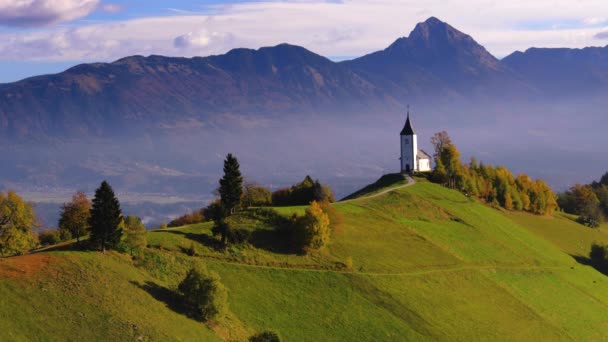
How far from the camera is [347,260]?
83500mm

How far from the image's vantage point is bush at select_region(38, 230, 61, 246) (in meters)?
94.9

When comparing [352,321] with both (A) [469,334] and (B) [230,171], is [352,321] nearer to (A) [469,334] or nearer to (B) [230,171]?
(A) [469,334]

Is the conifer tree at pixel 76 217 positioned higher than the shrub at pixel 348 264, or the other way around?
the conifer tree at pixel 76 217

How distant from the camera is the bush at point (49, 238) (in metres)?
94.9

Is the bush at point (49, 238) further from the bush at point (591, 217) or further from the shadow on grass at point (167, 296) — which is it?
the bush at point (591, 217)

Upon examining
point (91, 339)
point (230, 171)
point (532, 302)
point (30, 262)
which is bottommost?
point (532, 302)

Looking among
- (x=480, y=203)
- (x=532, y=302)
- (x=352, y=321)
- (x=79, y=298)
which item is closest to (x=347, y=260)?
(x=352, y=321)

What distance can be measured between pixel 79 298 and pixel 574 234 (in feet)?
334

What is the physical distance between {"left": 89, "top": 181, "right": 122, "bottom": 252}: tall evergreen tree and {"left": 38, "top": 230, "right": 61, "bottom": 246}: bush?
29.2 m

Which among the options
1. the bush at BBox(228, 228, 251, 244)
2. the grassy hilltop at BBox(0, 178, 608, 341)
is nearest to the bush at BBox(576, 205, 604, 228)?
the grassy hilltop at BBox(0, 178, 608, 341)

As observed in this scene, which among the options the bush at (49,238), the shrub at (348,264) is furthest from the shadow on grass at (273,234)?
the bush at (49,238)

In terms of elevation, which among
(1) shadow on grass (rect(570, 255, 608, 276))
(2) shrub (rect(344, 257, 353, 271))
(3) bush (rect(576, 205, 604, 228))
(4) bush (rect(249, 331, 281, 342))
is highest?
(2) shrub (rect(344, 257, 353, 271))

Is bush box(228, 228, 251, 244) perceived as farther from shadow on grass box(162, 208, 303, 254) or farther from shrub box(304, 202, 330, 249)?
shrub box(304, 202, 330, 249)

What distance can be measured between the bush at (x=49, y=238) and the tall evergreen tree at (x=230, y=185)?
2266 centimetres
